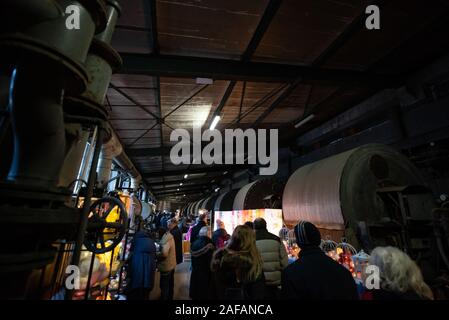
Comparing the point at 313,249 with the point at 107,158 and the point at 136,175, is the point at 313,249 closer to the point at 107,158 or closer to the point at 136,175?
the point at 107,158

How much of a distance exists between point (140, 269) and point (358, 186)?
14.3ft

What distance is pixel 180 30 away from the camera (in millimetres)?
4047

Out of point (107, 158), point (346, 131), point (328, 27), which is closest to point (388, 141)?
point (346, 131)

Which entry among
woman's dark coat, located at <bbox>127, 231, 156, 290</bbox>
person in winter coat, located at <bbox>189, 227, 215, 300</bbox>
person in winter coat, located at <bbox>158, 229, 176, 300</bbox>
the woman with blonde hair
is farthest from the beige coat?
the woman with blonde hair

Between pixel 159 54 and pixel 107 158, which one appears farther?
Answer: pixel 107 158

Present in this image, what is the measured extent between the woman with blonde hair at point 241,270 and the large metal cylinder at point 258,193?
5.18m

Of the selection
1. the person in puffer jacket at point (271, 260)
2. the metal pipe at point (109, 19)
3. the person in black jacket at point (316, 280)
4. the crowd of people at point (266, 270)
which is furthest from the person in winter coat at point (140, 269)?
the metal pipe at point (109, 19)

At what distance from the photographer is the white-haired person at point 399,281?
5.97 ft

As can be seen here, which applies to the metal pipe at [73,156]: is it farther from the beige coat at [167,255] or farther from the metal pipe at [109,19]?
the beige coat at [167,255]

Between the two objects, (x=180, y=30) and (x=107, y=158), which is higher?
(x=180, y=30)

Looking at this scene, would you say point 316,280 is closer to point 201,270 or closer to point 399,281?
point 399,281
